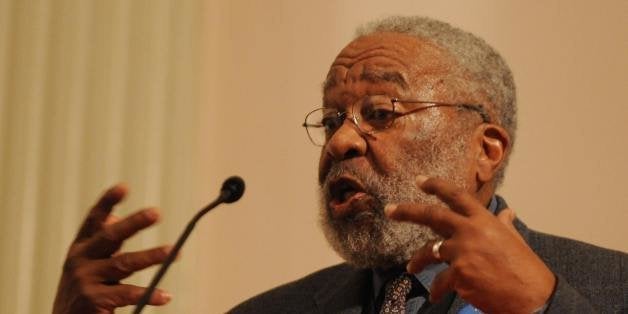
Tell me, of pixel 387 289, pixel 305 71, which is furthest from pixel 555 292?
pixel 305 71

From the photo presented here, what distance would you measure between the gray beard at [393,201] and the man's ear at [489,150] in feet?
0.21

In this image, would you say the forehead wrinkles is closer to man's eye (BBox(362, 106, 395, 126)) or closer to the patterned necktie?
man's eye (BBox(362, 106, 395, 126))

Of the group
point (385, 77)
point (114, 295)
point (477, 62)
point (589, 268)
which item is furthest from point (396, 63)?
point (114, 295)

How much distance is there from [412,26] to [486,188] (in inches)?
18.2

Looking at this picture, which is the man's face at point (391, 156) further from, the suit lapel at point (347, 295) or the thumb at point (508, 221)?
the thumb at point (508, 221)

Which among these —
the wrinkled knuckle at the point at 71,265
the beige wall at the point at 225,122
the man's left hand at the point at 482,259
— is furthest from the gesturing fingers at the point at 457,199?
the beige wall at the point at 225,122

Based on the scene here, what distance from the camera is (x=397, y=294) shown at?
224cm

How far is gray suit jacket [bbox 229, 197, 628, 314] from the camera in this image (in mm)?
2053

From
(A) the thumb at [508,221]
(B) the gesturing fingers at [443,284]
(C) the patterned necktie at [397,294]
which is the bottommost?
(C) the patterned necktie at [397,294]

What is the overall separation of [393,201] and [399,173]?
7 cm

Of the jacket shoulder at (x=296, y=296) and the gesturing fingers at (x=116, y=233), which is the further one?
the jacket shoulder at (x=296, y=296)

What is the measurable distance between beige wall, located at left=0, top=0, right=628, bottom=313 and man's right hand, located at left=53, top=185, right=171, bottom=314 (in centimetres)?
108

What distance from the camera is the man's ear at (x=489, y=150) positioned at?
7.73ft

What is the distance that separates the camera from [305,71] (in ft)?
11.0
